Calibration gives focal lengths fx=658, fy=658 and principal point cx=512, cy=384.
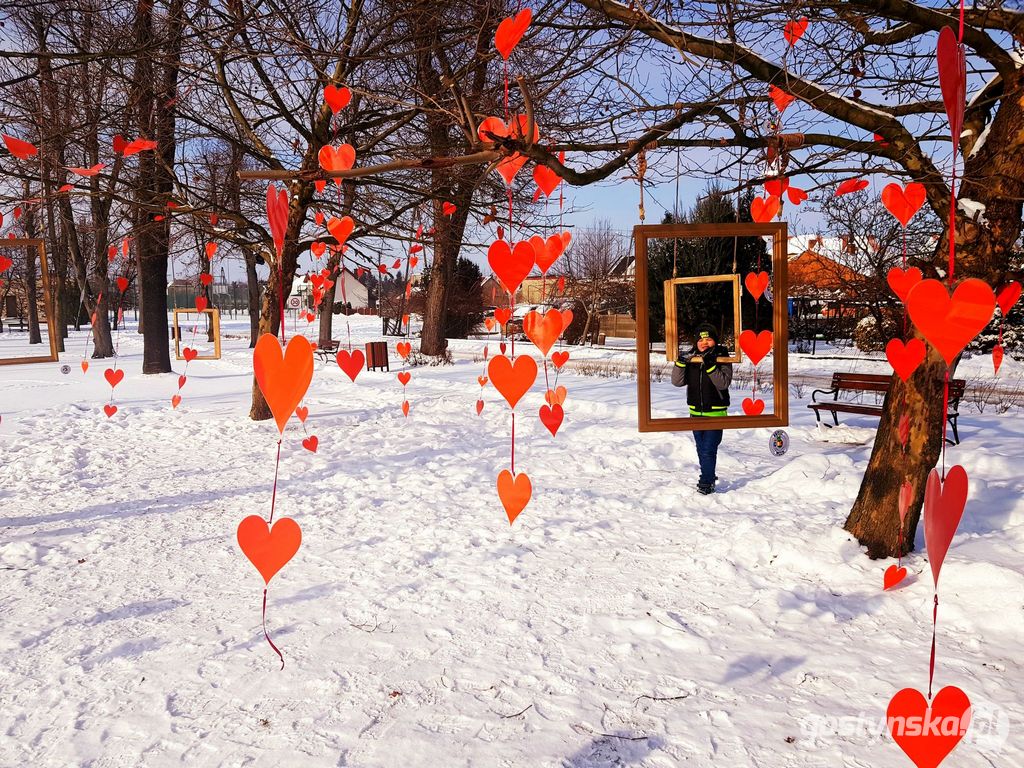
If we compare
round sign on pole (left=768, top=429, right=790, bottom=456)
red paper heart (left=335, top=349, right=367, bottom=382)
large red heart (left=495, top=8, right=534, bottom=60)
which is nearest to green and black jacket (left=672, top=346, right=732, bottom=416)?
round sign on pole (left=768, top=429, right=790, bottom=456)

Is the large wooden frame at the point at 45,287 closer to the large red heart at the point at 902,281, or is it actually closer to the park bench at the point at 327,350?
the large red heart at the point at 902,281

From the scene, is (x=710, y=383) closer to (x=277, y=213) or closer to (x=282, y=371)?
(x=277, y=213)

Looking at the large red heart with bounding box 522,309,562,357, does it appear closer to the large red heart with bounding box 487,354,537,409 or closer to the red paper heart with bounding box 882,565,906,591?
the large red heart with bounding box 487,354,537,409

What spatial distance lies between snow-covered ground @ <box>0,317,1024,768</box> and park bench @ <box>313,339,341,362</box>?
12345 mm

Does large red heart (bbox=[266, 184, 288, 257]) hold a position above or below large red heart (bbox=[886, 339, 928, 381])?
above

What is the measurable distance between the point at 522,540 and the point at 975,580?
3.18 m

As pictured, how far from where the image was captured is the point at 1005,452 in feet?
25.1

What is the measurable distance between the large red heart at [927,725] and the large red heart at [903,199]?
271cm

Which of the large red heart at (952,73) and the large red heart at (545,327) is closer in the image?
the large red heart at (952,73)

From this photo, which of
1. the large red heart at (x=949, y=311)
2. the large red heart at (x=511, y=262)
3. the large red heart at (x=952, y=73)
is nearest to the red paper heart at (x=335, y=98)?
the large red heart at (x=511, y=262)

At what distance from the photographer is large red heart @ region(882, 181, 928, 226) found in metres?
3.65

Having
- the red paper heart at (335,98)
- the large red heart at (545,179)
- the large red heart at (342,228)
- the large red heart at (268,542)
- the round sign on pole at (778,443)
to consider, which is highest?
the red paper heart at (335,98)

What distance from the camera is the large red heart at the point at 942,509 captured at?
5.74ft

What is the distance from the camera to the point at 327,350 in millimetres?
20844
